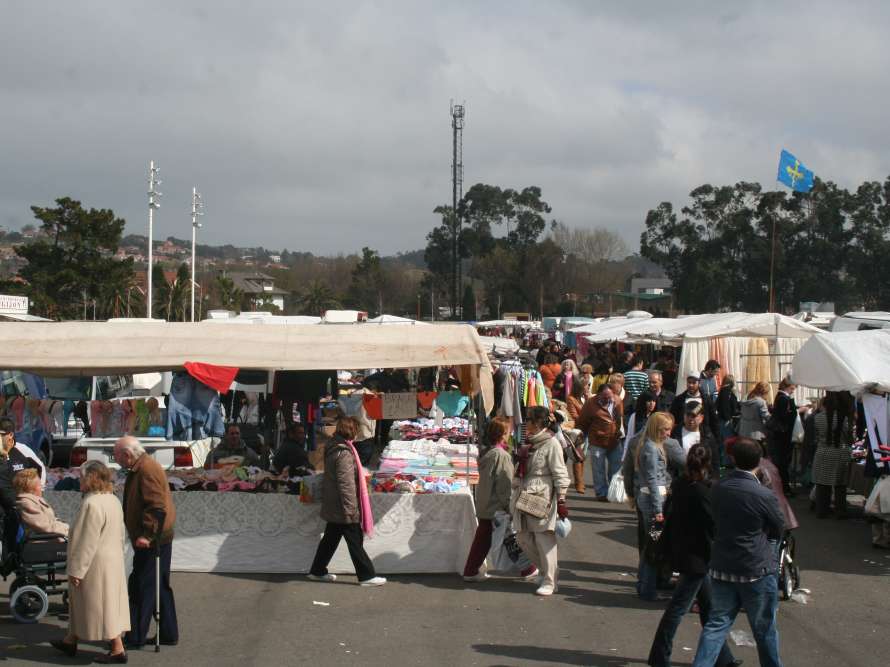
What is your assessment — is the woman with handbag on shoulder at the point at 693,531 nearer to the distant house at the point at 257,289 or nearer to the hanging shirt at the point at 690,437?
the hanging shirt at the point at 690,437

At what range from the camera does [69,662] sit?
6.50m

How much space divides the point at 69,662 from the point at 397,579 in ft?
10.4

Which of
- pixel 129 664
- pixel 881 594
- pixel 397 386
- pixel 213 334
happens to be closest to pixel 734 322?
pixel 397 386

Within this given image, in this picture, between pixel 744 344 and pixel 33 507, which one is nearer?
pixel 33 507

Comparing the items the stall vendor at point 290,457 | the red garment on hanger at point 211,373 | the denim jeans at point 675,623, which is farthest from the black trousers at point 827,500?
the red garment on hanger at point 211,373

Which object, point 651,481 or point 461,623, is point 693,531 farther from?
point 461,623

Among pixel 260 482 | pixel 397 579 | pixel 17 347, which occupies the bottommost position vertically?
pixel 397 579

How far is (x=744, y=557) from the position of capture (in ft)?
18.3

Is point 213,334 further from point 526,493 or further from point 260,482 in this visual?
point 526,493

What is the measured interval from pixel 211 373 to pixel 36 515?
6.74 feet

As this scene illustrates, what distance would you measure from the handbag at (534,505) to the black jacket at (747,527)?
2.64 meters

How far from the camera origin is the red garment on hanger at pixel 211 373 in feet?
29.8

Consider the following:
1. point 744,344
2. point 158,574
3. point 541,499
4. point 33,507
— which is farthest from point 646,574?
point 744,344

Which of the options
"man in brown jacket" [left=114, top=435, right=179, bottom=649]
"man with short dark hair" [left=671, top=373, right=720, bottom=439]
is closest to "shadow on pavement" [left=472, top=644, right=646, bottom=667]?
"man in brown jacket" [left=114, top=435, right=179, bottom=649]
